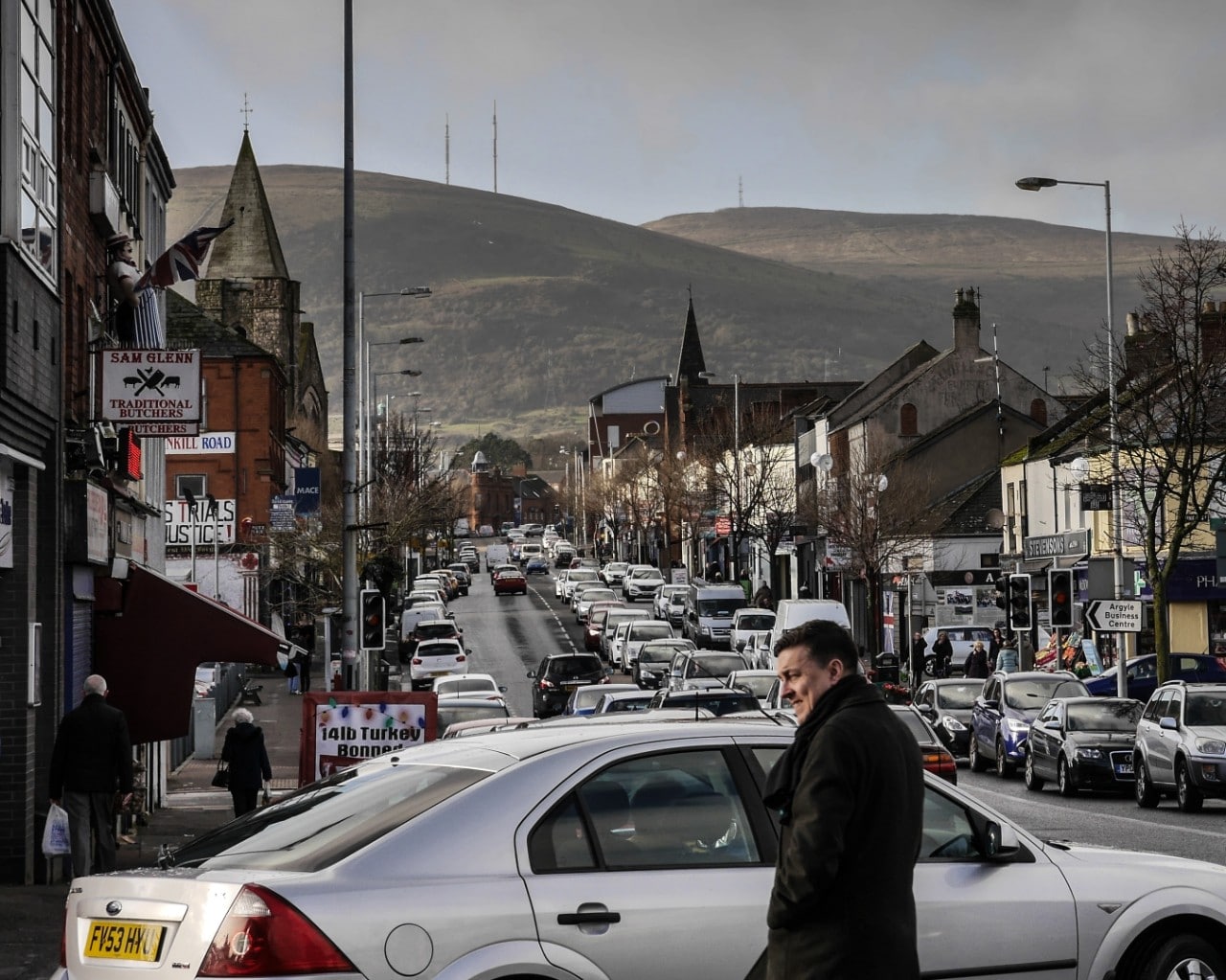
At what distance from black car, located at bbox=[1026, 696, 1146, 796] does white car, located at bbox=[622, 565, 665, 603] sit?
197 feet

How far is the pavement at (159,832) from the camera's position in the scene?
13.4 metres

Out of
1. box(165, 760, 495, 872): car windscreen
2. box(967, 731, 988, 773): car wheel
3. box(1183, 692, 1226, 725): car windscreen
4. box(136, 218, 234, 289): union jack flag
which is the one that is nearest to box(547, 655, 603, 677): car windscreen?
box(967, 731, 988, 773): car wheel

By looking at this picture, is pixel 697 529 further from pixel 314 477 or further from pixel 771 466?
pixel 314 477

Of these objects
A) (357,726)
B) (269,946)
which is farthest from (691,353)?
(269,946)

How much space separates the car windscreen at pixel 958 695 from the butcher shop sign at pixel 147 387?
1982cm

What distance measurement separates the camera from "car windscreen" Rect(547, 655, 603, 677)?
4388 cm

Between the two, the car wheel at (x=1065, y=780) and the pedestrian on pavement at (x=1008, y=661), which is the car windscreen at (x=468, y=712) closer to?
the car wheel at (x=1065, y=780)

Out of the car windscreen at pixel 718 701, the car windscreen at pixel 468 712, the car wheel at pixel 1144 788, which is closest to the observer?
the car wheel at pixel 1144 788

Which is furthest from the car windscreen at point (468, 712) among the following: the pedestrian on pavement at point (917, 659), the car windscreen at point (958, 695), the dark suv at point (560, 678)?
the pedestrian on pavement at point (917, 659)

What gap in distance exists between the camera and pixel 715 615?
65688mm

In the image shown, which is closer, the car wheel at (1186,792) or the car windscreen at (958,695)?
the car wheel at (1186,792)

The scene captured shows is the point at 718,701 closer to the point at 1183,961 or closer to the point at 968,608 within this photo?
the point at 1183,961

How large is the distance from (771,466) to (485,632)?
17686 millimetres

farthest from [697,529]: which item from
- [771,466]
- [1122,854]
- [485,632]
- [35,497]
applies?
[1122,854]
